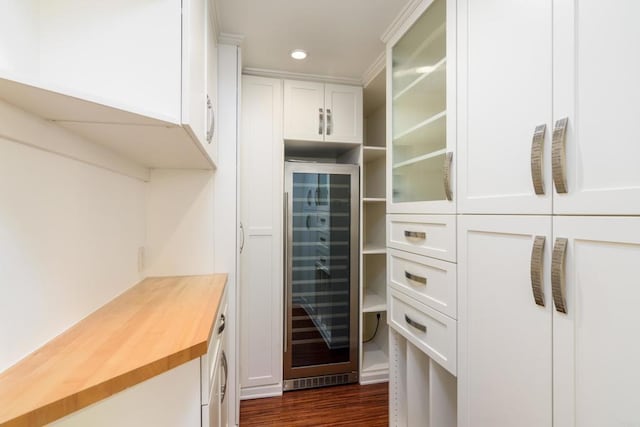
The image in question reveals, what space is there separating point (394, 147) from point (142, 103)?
4.31ft

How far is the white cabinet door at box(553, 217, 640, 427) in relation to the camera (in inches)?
26.9

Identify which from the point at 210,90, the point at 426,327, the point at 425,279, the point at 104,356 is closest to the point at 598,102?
the point at 425,279

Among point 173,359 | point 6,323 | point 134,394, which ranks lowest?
point 134,394

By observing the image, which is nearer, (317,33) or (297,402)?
(317,33)

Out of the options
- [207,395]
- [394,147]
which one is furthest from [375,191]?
[207,395]

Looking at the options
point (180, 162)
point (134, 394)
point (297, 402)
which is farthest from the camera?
point (297, 402)

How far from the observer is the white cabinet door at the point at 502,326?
0.90 meters

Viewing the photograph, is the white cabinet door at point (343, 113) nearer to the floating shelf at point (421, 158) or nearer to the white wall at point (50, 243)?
the floating shelf at point (421, 158)

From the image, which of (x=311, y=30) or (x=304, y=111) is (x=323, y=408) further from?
(x=311, y=30)

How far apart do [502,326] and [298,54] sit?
1.90 m

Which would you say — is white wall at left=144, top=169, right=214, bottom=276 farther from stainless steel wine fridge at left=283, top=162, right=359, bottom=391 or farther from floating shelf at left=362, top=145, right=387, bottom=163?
floating shelf at left=362, top=145, right=387, bottom=163

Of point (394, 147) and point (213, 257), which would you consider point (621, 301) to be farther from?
point (213, 257)

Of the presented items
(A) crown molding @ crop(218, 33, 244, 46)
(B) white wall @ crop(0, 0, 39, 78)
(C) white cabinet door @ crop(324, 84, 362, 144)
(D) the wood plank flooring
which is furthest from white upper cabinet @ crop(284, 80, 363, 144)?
(D) the wood plank flooring

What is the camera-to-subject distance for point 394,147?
1.82 meters
